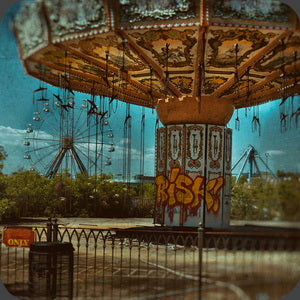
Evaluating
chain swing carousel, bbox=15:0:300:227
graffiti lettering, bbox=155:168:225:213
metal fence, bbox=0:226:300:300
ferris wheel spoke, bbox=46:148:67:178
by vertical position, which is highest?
chain swing carousel, bbox=15:0:300:227

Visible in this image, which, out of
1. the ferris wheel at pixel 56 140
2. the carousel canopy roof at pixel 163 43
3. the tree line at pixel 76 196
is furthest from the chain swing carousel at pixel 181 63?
the ferris wheel at pixel 56 140

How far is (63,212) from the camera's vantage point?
23984 mm

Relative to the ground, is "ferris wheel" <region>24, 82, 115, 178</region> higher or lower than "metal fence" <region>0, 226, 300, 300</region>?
higher

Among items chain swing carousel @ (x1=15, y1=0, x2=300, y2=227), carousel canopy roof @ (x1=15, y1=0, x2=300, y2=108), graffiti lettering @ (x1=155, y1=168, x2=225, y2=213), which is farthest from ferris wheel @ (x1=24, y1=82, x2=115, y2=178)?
graffiti lettering @ (x1=155, y1=168, x2=225, y2=213)

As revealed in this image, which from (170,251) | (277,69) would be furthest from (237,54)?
A: (170,251)

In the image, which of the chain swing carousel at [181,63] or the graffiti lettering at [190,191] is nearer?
the chain swing carousel at [181,63]

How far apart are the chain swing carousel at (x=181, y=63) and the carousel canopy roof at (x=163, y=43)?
2cm

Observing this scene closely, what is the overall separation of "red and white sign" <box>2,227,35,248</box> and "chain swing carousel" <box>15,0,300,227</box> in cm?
354

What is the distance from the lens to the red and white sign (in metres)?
9.01

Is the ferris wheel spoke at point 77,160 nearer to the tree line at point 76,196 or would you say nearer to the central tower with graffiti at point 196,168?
the tree line at point 76,196

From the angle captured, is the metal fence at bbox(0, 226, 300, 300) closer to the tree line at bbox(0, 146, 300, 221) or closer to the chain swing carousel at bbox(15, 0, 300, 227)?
the chain swing carousel at bbox(15, 0, 300, 227)

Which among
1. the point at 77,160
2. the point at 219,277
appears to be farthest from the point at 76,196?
the point at 219,277

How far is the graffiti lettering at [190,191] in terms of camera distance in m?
13.6

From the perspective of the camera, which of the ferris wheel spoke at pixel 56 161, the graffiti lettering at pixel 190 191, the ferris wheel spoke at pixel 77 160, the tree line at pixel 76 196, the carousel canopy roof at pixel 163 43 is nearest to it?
the carousel canopy roof at pixel 163 43
